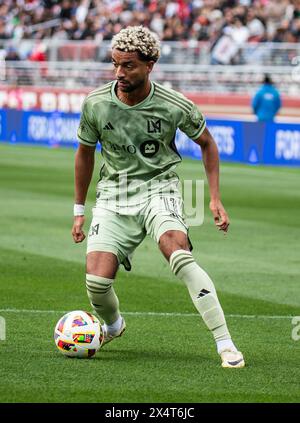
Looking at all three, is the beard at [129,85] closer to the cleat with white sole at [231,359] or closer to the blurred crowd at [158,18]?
the cleat with white sole at [231,359]

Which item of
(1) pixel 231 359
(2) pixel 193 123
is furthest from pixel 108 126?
(1) pixel 231 359

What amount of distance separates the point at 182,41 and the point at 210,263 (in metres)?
24.7

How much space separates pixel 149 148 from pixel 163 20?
3164cm

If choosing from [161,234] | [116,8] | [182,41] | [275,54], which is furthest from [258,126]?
[161,234]

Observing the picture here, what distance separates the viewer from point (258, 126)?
27312 mm

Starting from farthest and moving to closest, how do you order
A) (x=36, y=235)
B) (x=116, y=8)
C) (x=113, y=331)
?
(x=116, y=8), (x=36, y=235), (x=113, y=331)

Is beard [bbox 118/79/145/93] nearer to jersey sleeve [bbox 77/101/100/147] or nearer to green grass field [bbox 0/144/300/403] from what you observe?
jersey sleeve [bbox 77/101/100/147]

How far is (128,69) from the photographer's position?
320 inches

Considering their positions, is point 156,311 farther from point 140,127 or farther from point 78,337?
point 140,127

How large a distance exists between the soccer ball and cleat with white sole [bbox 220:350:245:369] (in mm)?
958

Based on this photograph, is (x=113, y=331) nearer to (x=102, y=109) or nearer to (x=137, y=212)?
(x=137, y=212)

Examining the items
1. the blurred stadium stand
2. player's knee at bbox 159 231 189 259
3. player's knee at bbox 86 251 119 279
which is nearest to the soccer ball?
player's knee at bbox 86 251 119 279

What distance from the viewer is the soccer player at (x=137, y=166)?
26.6 feet

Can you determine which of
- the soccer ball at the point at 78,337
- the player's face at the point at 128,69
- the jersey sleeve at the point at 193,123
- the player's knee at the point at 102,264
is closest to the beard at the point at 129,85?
the player's face at the point at 128,69
